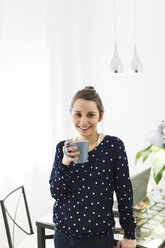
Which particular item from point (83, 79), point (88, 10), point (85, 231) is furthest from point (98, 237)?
point (88, 10)

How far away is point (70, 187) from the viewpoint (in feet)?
3.91

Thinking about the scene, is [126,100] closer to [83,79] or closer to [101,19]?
[83,79]

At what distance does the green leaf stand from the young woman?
0.36ft

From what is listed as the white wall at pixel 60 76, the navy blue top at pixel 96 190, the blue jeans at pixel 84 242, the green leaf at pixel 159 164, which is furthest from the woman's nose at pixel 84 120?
the white wall at pixel 60 76

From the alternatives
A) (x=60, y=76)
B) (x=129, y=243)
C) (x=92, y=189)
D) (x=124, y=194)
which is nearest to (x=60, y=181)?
(x=92, y=189)

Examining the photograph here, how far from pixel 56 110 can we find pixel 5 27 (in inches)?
33.3

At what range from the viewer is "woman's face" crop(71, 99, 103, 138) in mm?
1162

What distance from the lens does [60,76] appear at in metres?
2.83

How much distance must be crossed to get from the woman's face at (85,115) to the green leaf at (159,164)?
26cm

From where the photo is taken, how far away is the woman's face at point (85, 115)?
1.16 metres

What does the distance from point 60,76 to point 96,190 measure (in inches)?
71.9

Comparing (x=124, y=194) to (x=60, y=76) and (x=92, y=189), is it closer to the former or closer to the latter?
(x=92, y=189)

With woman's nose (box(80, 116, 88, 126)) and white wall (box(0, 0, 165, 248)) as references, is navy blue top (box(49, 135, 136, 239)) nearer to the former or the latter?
woman's nose (box(80, 116, 88, 126))

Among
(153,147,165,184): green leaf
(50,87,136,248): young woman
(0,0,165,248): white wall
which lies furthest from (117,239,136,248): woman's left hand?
(0,0,165,248): white wall
